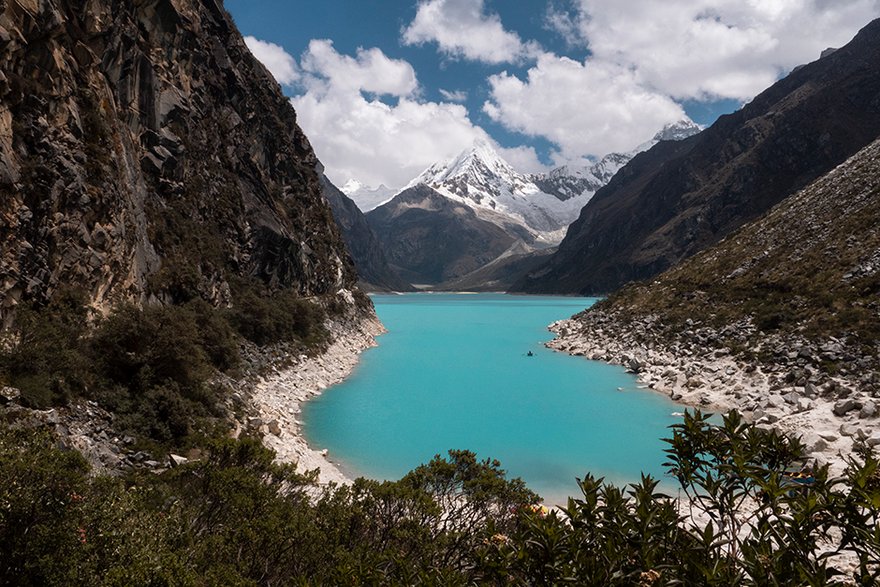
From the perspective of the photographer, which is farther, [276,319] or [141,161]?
[276,319]

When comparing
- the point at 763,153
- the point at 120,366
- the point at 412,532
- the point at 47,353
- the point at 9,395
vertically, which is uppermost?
the point at 763,153

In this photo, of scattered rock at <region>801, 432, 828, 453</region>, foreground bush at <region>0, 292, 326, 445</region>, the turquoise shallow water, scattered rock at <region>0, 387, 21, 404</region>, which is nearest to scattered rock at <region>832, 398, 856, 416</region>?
scattered rock at <region>801, 432, 828, 453</region>

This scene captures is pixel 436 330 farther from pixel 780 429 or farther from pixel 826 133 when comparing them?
pixel 826 133

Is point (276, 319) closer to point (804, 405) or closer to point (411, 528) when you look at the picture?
point (411, 528)

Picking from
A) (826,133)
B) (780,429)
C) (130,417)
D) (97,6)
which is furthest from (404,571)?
(826,133)

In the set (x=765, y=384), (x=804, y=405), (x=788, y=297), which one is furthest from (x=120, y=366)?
(x=788, y=297)

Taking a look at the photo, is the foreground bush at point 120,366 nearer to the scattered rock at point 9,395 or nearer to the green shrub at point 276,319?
the scattered rock at point 9,395
